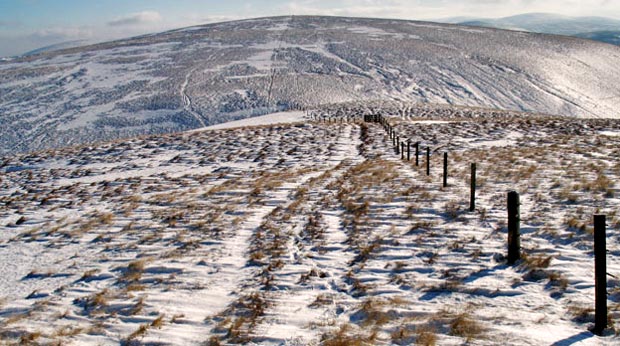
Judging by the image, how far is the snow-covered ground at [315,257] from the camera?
5.69 meters

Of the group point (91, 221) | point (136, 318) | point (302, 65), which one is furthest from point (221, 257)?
point (302, 65)

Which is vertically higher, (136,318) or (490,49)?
(490,49)

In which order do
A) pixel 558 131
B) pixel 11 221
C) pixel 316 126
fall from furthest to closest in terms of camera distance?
pixel 316 126 → pixel 558 131 → pixel 11 221

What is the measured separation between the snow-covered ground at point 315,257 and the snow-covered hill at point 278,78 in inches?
1671

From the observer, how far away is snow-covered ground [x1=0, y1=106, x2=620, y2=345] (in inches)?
224

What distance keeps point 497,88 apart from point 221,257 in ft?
225

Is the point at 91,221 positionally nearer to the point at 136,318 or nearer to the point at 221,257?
the point at 221,257

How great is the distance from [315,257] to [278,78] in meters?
65.9

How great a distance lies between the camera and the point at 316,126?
32.8 metres

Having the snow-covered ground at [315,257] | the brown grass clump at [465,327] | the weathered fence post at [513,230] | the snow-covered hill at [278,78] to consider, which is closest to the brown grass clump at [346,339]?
the snow-covered ground at [315,257]

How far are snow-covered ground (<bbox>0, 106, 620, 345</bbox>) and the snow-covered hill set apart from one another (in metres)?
42.4

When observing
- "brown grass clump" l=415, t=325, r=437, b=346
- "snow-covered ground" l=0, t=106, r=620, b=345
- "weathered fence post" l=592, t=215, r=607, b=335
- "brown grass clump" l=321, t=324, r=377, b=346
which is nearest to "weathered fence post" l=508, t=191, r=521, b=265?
"snow-covered ground" l=0, t=106, r=620, b=345

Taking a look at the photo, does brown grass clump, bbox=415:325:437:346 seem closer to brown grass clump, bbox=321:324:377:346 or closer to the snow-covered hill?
brown grass clump, bbox=321:324:377:346

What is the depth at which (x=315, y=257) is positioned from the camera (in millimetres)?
8180
